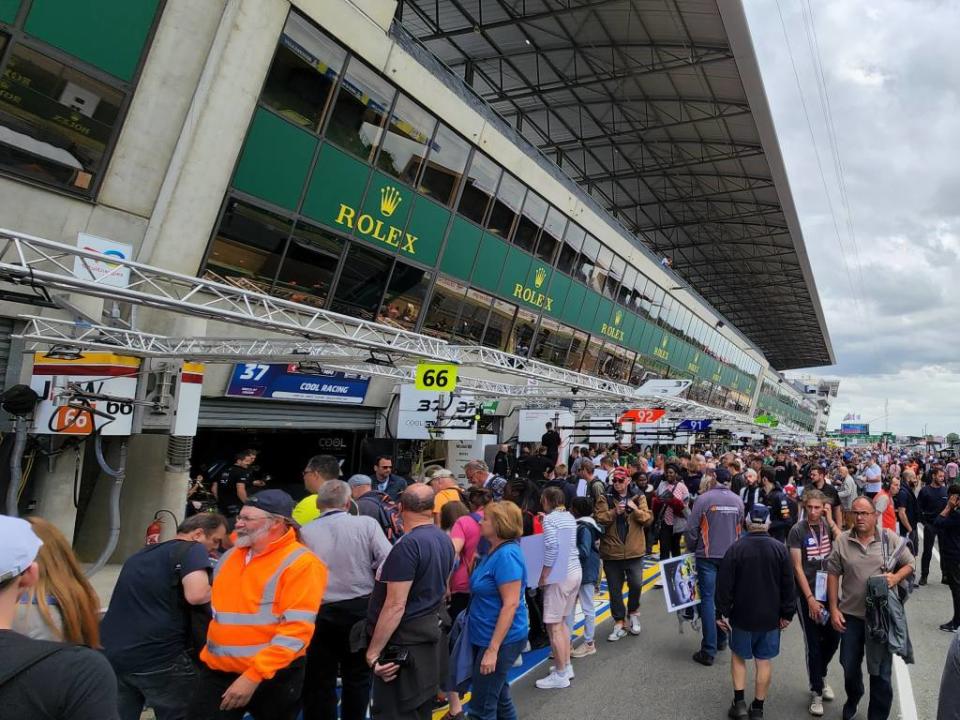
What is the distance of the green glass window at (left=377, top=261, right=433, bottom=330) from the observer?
1323 cm

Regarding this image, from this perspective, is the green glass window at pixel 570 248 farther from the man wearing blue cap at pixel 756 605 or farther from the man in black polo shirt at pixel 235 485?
the man wearing blue cap at pixel 756 605

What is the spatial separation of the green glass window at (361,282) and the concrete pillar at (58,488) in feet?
17.3

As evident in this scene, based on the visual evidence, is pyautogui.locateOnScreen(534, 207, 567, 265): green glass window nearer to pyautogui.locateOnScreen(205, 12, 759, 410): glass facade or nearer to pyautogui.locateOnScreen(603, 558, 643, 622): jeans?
pyautogui.locateOnScreen(205, 12, 759, 410): glass facade

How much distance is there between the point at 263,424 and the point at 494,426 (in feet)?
28.7

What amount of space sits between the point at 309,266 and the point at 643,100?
19222mm

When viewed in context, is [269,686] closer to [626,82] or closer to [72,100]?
[72,100]

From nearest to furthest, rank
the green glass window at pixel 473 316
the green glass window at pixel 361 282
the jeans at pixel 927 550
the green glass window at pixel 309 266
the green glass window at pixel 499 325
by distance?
the jeans at pixel 927 550 < the green glass window at pixel 309 266 < the green glass window at pixel 361 282 < the green glass window at pixel 473 316 < the green glass window at pixel 499 325

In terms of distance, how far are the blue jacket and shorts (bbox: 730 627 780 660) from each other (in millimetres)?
1519

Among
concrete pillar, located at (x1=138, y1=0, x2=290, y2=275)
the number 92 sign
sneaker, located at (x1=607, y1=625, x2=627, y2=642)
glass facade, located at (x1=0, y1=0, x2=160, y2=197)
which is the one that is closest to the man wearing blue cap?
sneaker, located at (x1=607, y1=625, x2=627, y2=642)

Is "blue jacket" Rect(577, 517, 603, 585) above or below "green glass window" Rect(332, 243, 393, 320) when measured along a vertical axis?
below

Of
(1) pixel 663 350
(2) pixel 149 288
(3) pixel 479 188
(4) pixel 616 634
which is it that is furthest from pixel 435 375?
(1) pixel 663 350

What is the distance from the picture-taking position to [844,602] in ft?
15.7

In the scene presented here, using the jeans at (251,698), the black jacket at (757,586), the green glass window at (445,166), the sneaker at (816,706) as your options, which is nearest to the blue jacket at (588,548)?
the black jacket at (757,586)

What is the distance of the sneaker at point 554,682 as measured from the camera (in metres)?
5.28
